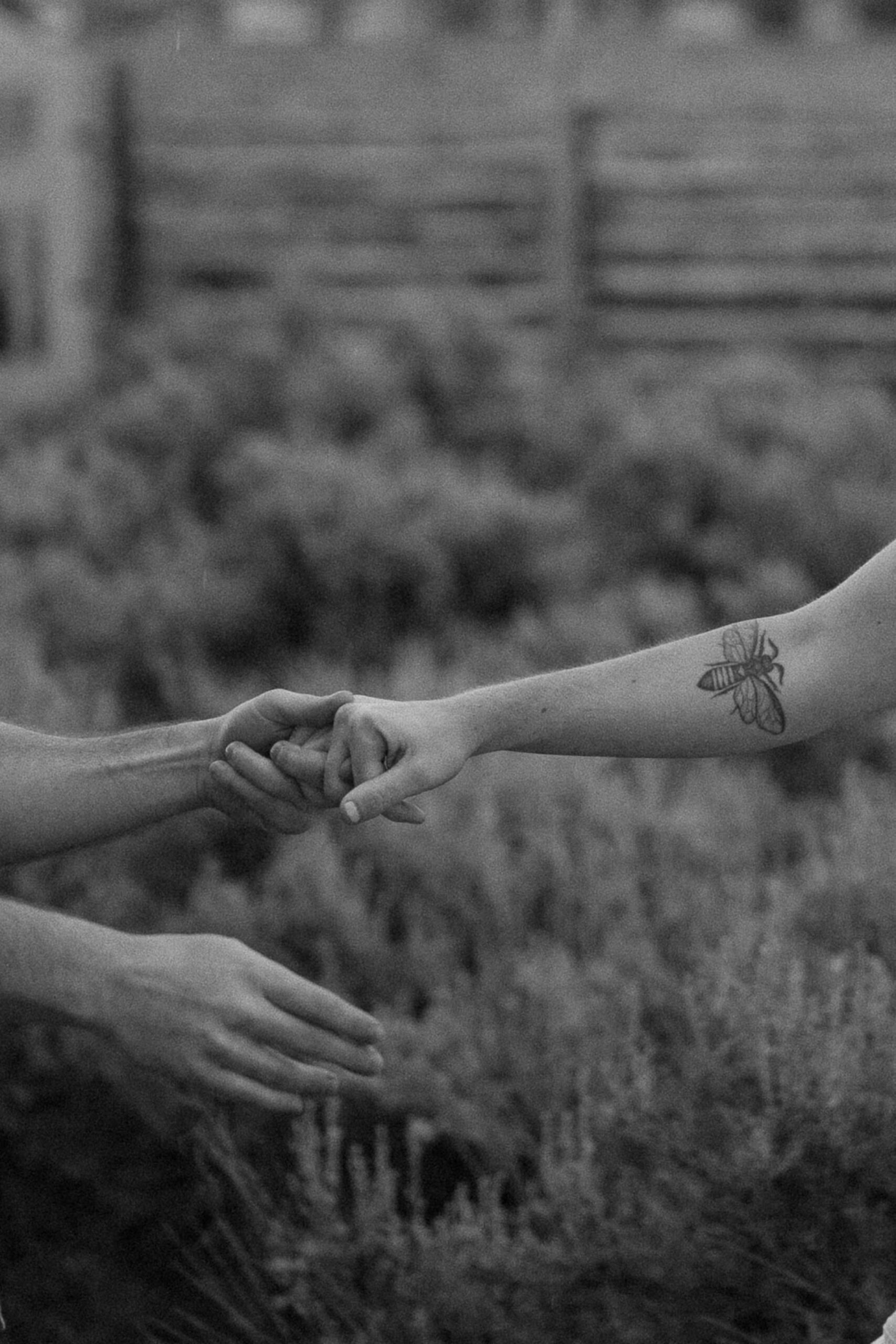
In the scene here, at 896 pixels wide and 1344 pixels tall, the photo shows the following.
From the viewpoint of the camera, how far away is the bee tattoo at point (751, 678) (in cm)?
277

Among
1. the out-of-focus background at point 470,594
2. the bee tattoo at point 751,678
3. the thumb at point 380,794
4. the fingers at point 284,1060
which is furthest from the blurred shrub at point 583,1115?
the fingers at point 284,1060

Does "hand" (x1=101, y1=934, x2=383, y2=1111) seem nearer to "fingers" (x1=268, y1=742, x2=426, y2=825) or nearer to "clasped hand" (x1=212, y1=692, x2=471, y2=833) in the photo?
"clasped hand" (x1=212, y1=692, x2=471, y2=833)

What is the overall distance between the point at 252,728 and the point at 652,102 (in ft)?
26.7

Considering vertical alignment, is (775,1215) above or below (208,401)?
below

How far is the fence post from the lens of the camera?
10.5 metres

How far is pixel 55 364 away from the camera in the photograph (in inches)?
475

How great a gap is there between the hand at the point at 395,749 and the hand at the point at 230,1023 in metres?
0.34

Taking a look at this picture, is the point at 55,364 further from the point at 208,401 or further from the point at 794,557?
the point at 794,557

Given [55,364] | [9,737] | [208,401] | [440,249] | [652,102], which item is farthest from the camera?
[55,364]

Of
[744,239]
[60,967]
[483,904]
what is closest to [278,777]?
[60,967]

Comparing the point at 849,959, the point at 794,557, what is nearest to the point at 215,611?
the point at 794,557

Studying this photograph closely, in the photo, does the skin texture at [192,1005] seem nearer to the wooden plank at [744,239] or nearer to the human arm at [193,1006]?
the human arm at [193,1006]

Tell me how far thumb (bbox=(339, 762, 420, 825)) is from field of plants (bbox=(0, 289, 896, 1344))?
734mm

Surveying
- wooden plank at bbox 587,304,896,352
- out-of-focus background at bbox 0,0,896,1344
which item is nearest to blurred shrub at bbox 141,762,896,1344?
out-of-focus background at bbox 0,0,896,1344
